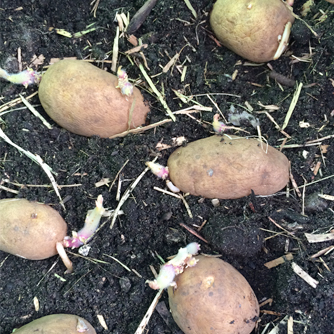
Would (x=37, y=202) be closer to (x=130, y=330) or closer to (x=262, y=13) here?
(x=130, y=330)

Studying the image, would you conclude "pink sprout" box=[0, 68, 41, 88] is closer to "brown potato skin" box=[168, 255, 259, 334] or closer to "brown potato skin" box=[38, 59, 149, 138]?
"brown potato skin" box=[38, 59, 149, 138]

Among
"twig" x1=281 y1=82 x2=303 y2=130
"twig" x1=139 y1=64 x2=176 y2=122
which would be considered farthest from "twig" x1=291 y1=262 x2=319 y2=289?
"twig" x1=139 y1=64 x2=176 y2=122

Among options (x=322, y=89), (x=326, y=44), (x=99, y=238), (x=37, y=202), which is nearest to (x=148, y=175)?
(x=99, y=238)

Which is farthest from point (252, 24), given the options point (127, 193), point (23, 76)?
point (23, 76)

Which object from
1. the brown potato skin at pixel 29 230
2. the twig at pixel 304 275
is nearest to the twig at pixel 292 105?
the twig at pixel 304 275

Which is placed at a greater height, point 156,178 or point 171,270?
point 156,178

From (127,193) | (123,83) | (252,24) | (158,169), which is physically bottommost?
(127,193)

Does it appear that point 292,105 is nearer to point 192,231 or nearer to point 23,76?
point 192,231
